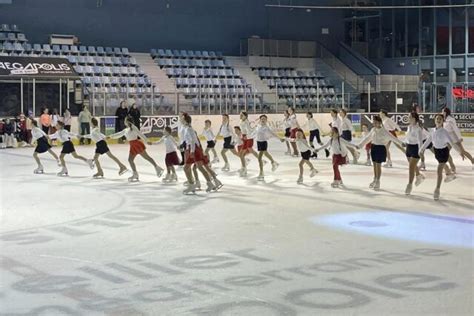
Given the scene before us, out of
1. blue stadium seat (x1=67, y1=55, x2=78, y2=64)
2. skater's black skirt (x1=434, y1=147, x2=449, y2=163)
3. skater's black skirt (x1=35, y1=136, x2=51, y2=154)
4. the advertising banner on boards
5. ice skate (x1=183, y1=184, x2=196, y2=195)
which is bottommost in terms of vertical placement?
ice skate (x1=183, y1=184, x2=196, y2=195)

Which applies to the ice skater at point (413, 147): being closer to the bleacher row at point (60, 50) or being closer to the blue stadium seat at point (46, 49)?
the bleacher row at point (60, 50)

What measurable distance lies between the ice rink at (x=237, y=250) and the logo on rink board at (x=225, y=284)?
15 mm

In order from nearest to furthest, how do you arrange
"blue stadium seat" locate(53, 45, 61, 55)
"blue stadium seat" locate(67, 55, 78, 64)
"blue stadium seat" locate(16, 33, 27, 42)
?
"blue stadium seat" locate(16, 33, 27, 42) → "blue stadium seat" locate(67, 55, 78, 64) → "blue stadium seat" locate(53, 45, 61, 55)

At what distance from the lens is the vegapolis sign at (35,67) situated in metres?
28.6

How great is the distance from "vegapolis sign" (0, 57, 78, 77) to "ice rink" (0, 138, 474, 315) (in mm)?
14277

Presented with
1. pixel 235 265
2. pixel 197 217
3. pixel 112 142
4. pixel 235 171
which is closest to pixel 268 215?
pixel 197 217

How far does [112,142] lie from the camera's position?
30891mm

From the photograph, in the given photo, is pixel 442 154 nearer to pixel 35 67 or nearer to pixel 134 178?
pixel 134 178

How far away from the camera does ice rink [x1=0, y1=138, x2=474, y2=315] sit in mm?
6316

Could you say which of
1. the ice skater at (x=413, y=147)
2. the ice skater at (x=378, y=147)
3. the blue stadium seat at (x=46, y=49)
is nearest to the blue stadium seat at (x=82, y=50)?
the blue stadium seat at (x=46, y=49)

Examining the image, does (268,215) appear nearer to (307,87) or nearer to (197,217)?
(197,217)

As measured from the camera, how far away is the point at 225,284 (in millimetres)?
6930

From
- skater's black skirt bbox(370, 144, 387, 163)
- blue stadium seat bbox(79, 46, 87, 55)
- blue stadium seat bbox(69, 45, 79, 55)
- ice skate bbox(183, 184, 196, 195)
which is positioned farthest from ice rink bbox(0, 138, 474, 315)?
blue stadium seat bbox(79, 46, 87, 55)

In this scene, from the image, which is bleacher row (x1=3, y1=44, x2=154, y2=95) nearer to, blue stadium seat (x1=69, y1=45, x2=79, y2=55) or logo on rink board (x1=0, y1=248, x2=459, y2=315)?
blue stadium seat (x1=69, y1=45, x2=79, y2=55)
